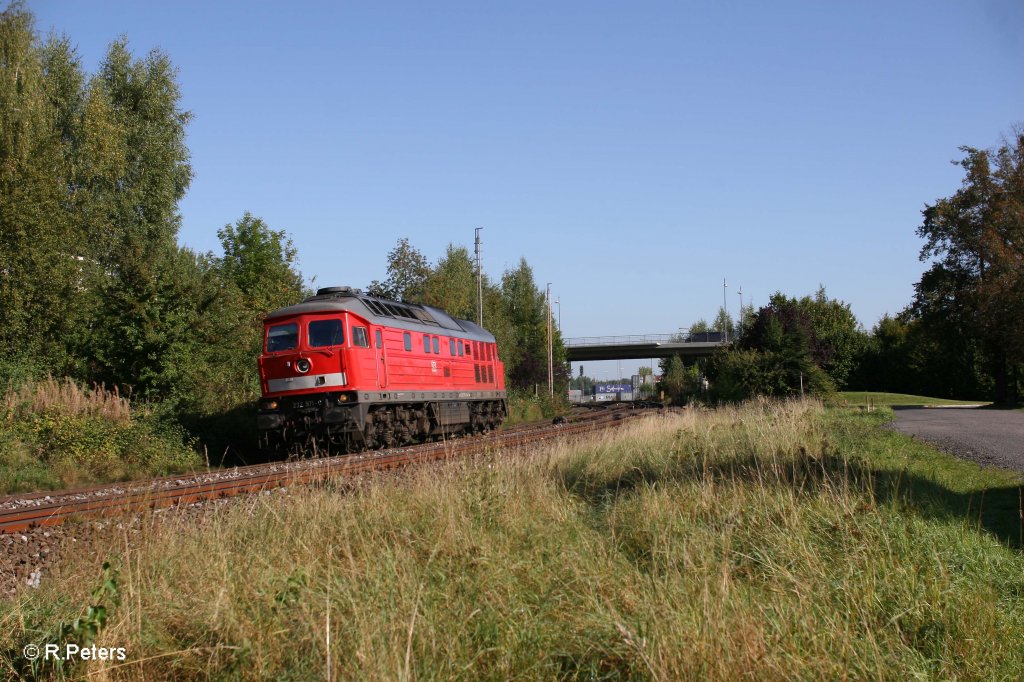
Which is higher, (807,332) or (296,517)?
(807,332)

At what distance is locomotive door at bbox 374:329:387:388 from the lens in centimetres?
1814

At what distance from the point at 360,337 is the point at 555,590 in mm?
12893

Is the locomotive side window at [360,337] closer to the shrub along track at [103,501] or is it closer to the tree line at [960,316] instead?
the shrub along track at [103,501]

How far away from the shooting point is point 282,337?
1791 cm

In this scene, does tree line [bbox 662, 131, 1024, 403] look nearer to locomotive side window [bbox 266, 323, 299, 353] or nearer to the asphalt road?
the asphalt road

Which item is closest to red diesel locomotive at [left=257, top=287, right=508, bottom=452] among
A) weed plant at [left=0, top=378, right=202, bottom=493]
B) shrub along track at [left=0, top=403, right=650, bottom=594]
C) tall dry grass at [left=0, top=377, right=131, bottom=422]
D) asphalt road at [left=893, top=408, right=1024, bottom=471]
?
weed plant at [left=0, top=378, right=202, bottom=493]

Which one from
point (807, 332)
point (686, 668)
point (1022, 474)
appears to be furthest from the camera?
point (807, 332)

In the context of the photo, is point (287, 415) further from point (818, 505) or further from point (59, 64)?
point (59, 64)

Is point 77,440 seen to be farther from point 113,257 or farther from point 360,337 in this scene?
point 113,257

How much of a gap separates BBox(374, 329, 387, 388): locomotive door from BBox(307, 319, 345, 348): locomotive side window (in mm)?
1062

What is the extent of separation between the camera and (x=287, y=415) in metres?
17.2

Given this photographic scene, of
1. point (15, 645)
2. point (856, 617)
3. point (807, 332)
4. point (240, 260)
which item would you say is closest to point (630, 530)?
point (856, 617)

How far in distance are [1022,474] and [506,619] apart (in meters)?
9.27

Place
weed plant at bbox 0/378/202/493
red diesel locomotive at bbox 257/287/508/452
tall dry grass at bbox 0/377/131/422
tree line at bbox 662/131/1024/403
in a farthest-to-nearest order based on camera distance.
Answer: tree line at bbox 662/131/1024/403 → red diesel locomotive at bbox 257/287/508/452 → tall dry grass at bbox 0/377/131/422 → weed plant at bbox 0/378/202/493
